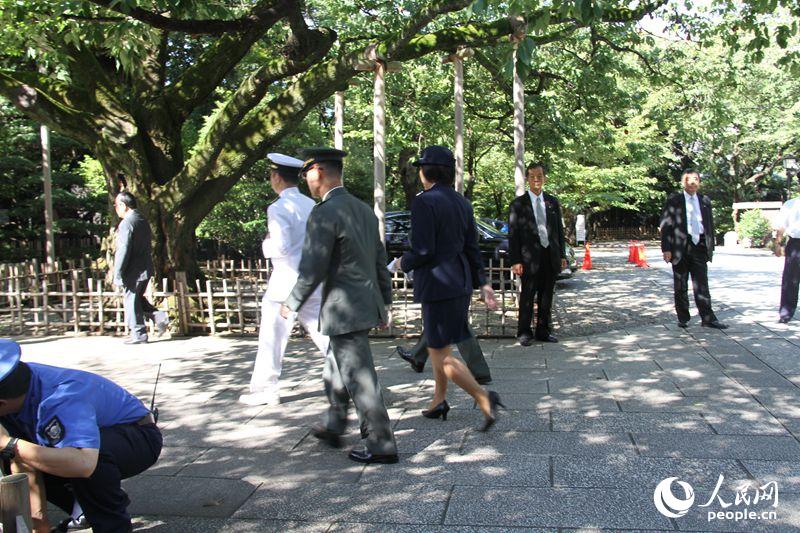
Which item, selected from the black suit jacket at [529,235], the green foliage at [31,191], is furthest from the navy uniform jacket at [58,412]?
the green foliage at [31,191]

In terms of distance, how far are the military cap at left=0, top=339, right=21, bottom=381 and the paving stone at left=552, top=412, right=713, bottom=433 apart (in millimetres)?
3344

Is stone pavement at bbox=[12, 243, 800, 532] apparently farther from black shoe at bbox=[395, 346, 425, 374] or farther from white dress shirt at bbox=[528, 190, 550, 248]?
white dress shirt at bbox=[528, 190, 550, 248]

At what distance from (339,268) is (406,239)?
9147 mm

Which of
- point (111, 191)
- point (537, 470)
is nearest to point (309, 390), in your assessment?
point (537, 470)

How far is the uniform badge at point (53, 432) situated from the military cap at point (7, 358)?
251 millimetres

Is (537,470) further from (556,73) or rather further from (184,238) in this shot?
(556,73)

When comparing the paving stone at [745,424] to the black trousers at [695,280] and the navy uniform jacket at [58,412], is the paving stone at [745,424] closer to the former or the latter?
the black trousers at [695,280]

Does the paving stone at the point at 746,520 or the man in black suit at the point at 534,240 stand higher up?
the man in black suit at the point at 534,240

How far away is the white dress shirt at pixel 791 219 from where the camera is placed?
324 inches

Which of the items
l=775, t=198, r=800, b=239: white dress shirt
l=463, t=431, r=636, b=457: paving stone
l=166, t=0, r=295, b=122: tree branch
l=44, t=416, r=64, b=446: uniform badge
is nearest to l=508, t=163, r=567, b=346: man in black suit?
l=463, t=431, r=636, b=457: paving stone

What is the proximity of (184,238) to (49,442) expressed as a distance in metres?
7.11

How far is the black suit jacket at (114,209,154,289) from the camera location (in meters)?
7.83

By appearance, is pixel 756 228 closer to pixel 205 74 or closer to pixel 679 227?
pixel 679 227

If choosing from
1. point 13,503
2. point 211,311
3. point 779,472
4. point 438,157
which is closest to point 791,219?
point 779,472
